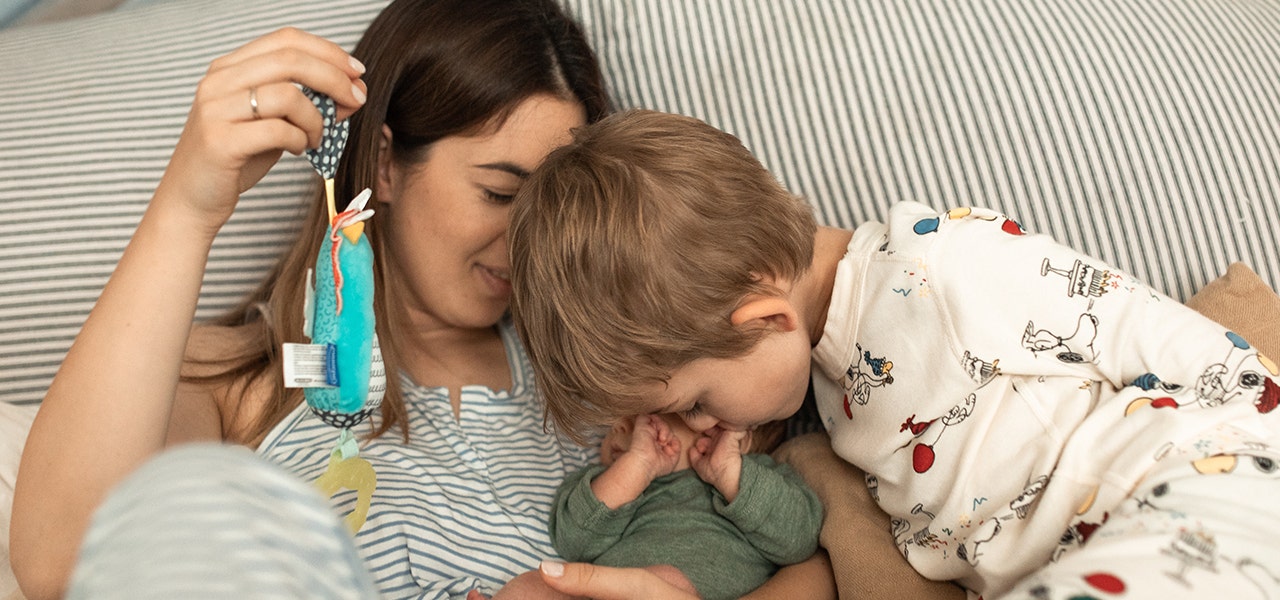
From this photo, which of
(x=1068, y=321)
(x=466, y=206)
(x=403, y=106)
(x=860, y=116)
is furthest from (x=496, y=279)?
(x=1068, y=321)

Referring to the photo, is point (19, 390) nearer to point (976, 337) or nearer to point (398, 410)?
point (398, 410)

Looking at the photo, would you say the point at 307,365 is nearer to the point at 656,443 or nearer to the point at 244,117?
the point at 244,117

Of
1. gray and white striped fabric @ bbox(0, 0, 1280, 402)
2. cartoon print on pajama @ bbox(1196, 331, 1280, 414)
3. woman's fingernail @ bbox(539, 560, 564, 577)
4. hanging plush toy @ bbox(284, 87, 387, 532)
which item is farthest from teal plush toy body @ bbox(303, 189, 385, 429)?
cartoon print on pajama @ bbox(1196, 331, 1280, 414)

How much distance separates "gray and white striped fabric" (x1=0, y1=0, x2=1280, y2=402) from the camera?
1336 millimetres

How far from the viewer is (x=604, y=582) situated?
1.07 meters

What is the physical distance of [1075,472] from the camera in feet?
3.15

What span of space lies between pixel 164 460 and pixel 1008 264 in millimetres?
838

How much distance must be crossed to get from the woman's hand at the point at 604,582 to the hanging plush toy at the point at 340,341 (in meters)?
0.27

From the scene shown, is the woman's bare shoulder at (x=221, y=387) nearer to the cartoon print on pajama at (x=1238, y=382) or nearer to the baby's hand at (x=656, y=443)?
the baby's hand at (x=656, y=443)

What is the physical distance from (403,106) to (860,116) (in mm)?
658

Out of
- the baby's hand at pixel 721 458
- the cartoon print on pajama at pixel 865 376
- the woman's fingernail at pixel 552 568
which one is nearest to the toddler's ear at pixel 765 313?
the cartoon print on pajama at pixel 865 376

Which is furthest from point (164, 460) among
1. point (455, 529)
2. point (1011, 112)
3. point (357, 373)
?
point (1011, 112)

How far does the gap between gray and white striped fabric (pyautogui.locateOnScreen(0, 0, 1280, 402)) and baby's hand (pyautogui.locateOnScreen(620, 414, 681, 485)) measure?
0.41 m

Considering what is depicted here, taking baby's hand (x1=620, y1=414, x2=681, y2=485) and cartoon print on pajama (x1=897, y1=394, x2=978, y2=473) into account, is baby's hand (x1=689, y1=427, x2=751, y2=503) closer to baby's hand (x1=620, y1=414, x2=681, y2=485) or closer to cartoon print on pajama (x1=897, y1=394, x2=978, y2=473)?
baby's hand (x1=620, y1=414, x2=681, y2=485)
